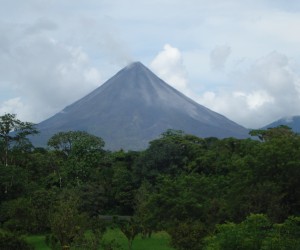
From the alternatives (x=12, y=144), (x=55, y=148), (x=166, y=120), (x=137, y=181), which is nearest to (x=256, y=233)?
(x=12, y=144)

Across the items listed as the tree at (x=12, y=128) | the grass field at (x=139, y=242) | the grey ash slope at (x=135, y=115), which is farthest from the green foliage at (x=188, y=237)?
the grey ash slope at (x=135, y=115)

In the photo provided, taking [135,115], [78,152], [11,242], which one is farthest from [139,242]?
[135,115]

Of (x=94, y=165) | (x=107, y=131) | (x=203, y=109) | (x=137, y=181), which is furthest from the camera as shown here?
(x=203, y=109)

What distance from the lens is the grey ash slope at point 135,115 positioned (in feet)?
359

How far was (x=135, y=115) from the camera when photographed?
398ft

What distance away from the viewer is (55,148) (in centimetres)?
4616

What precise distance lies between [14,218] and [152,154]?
58.8ft

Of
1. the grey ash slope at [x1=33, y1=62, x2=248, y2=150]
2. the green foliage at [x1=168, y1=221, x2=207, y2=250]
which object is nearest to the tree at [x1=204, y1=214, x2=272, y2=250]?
the green foliage at [x1=168, y1=221, x2=207, y2=250]

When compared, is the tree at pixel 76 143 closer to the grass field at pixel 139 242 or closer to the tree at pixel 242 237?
the grass field at pixel 139 242

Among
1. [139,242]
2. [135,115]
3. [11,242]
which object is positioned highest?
[135,115]

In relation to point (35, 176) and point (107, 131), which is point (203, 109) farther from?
point (35, 176)

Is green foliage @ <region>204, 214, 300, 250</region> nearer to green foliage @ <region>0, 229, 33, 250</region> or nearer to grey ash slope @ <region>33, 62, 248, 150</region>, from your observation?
green foliage @ <region>0, 229, 33, 250</region>

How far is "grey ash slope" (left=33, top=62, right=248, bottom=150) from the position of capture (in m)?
110

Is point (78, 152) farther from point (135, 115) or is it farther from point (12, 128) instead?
point (135, 115)
